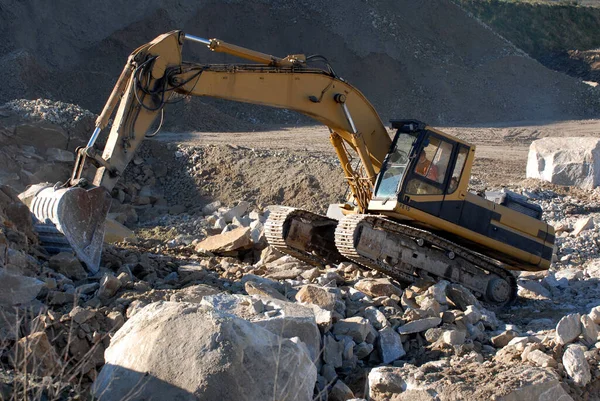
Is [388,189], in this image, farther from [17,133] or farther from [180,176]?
[17,133]

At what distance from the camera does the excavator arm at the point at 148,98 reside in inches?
368

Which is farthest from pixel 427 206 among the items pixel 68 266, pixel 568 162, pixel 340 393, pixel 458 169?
pixel 568 162

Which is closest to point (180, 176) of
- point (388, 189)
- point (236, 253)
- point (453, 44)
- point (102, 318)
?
point (236, 253)

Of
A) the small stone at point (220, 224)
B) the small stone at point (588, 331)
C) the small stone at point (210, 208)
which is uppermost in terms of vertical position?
the small stone at point (588, 331)

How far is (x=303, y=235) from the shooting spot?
1135 cm

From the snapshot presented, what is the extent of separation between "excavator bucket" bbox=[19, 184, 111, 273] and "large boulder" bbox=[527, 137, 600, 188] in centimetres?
1134

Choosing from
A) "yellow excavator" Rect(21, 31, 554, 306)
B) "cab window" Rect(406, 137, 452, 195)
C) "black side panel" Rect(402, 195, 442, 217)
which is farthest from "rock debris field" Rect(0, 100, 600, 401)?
"cab window" Rect(406, 137, 452, 195)

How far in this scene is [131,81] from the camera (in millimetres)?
9352

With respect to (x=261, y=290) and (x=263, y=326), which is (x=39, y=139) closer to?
(x=261, y=290)

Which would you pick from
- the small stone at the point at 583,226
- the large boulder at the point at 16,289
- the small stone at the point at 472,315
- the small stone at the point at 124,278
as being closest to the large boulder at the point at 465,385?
the small stone at the point at 472,315

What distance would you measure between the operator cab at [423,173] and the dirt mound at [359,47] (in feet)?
47.5

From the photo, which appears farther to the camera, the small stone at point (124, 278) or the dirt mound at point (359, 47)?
Answer: the dirt mound at point (359, 47)

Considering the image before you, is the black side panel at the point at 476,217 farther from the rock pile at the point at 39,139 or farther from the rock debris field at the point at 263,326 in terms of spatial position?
the rock pile at the point at 39,139

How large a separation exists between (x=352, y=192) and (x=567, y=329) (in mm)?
3949
